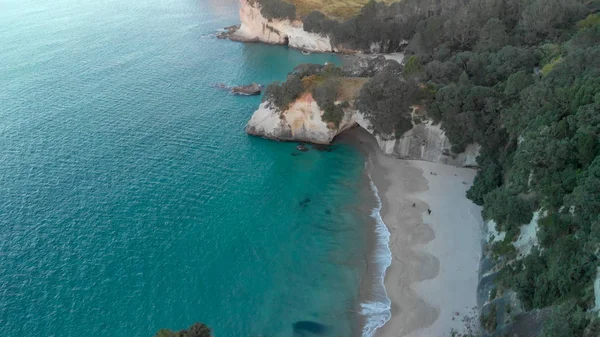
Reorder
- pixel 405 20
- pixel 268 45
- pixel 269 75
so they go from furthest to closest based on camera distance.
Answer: pixel 268 45 → pixel 405 20 → pixel 269 75

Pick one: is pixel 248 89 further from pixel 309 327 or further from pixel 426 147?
pixel 309 327

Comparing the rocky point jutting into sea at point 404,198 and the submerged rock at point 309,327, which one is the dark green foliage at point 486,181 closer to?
the rocky point jutting into sea at point 404,198

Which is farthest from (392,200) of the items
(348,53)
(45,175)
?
(348,53)

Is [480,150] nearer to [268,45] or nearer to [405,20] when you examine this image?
[405,20]

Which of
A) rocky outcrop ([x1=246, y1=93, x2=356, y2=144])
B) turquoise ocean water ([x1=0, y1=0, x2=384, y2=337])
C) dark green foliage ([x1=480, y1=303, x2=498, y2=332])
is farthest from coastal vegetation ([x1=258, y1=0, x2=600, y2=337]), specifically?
turquoise ocean water ([x1=0, y1=0, x2=384, y2=337])

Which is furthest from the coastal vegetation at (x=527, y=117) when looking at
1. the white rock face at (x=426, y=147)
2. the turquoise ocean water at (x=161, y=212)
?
the turquoise ocean water at (x=161, y=212)

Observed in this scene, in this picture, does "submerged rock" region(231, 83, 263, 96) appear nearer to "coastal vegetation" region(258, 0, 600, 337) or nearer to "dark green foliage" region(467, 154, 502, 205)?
"coastal vegetation" region(258, 0, 600, 337)

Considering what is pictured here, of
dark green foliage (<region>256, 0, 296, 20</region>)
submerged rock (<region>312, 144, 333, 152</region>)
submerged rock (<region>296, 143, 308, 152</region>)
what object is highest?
dark green foliage (<region>256, 0, 296, 20</region>)
